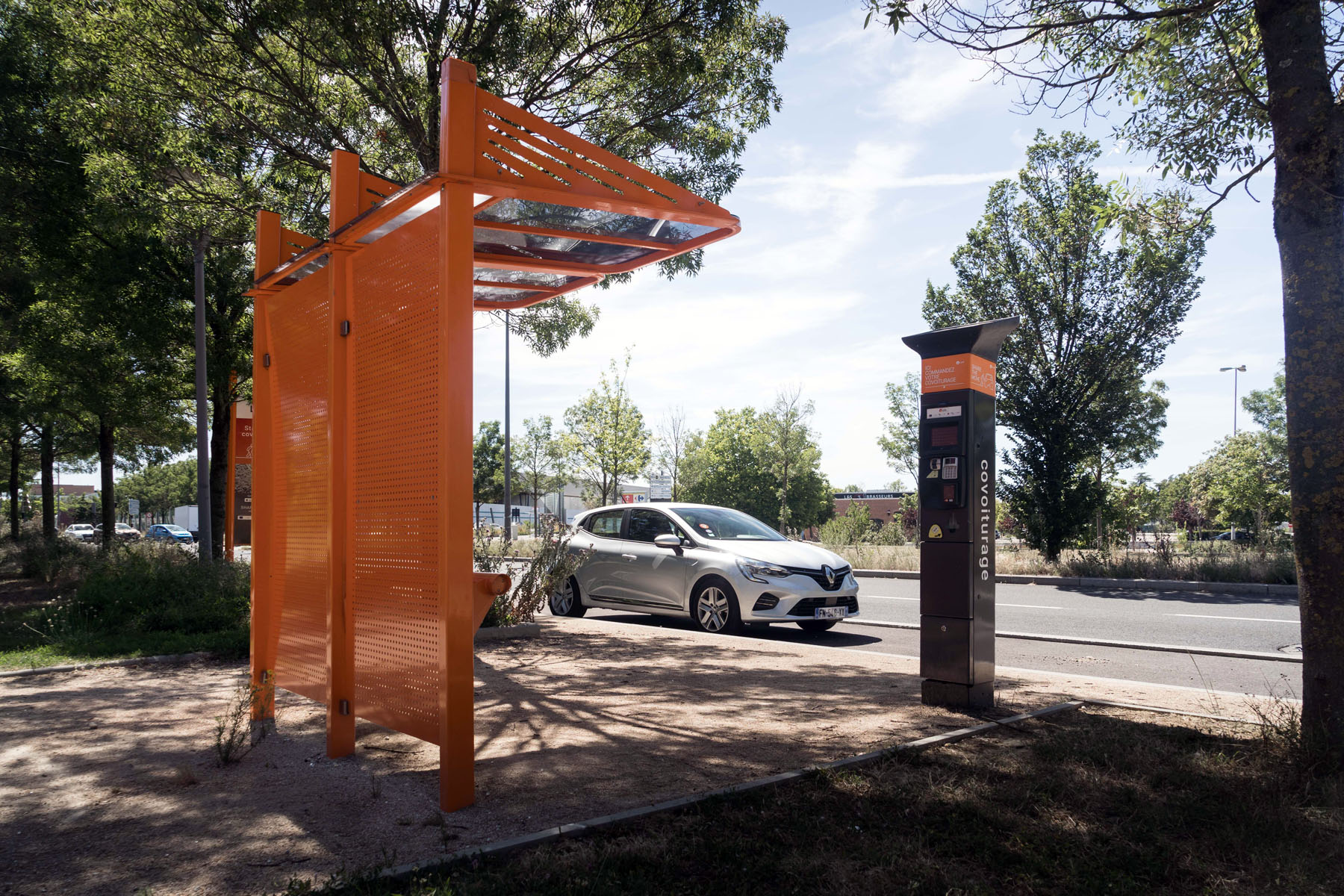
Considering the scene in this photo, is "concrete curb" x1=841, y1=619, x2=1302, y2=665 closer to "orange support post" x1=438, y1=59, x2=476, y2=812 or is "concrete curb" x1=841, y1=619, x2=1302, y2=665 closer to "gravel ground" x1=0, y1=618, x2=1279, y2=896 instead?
"gravel ground" x1=0, y1=618, x2=1279, y2=896

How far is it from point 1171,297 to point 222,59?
17.2 meters

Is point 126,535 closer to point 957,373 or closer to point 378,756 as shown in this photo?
point 378,756

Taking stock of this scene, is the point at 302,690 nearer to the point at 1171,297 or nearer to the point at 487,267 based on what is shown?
the point at 487,267

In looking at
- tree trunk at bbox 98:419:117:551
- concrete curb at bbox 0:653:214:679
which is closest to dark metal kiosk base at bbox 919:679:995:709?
concrete curb at bbox 0:653:214:679

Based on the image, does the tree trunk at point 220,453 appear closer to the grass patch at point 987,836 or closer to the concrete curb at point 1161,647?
the concrete curb at point 1161,647

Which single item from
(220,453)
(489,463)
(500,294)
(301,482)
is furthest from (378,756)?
(489,463)

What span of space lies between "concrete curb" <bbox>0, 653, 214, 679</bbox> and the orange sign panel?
687 cm

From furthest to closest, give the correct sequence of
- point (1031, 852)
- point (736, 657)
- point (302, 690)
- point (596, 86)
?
point (596, 86) < point (736, 657) < point (302, 690) < point (1031, 852)

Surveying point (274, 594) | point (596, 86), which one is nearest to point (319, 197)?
point (596, 86)

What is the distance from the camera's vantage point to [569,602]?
11.7m

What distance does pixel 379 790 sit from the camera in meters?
4.00

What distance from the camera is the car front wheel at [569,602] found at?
11.7 meters

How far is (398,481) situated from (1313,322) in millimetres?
4565

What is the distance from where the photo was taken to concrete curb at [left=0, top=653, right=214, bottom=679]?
23.8 feet
